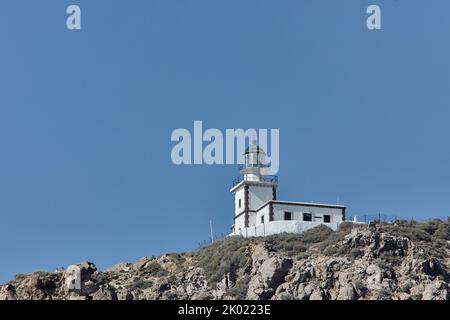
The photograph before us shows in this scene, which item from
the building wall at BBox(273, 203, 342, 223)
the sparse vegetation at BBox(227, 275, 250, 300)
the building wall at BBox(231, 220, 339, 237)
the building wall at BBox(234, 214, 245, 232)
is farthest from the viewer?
the building wall at BBox(234, 214, 245, 232)

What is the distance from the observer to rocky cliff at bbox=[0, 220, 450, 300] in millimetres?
60969

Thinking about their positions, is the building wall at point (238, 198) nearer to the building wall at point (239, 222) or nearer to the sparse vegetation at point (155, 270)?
the building wall at point (239, 222)

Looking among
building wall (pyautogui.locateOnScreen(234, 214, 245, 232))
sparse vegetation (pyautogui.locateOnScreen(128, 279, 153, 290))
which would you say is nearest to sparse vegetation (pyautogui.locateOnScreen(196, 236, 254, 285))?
building wall (pyautogui.locateOnScreen(234, 214, 245, 232))

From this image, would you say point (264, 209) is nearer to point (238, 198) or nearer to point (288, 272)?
point (238, 198)

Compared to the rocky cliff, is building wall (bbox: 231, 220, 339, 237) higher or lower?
higher

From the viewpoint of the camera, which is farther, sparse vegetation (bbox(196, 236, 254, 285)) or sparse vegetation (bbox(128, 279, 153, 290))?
sparse vegetation (bbox(128, 279, 153, 290))

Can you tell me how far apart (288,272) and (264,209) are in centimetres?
1069

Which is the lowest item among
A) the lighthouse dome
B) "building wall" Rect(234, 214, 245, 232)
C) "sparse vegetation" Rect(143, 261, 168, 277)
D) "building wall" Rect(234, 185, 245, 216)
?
"sparse vegetation" Rect(143, 261, 168, 277)

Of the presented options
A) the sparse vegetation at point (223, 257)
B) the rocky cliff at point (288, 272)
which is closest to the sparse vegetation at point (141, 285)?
the rocky cliff at point (288, 272)

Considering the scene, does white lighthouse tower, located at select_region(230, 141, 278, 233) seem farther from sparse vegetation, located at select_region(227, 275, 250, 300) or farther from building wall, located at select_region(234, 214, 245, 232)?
sparse vegetation, located at select_region(227, 275, 250, 300)

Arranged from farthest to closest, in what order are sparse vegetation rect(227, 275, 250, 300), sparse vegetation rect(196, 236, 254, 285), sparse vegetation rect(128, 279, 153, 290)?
sparse vegetation rect(128, 279, 153, 290)
sparse vegetation rect(196, 236, 254, 285)
sparse vegetation rect(227, 275, 250, 300)

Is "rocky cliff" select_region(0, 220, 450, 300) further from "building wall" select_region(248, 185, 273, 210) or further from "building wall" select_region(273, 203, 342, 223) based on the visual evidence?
"building wall" select_region(248, 185, 273, 210)
